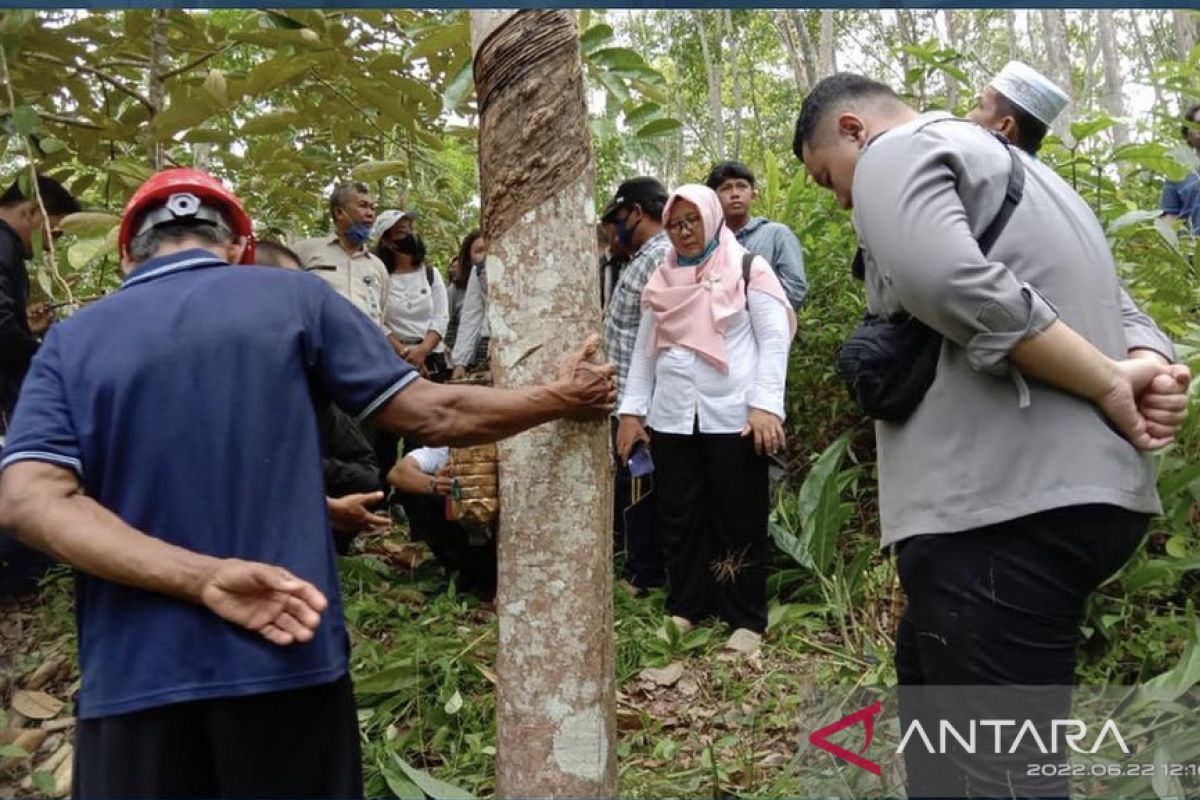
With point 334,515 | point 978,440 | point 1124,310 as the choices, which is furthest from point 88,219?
point 1124,310

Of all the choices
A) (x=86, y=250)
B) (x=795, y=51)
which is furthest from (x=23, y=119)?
(x=795, y=51)

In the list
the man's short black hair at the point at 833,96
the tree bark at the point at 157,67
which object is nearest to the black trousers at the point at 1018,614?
the man's short black hair at the point at 833,96

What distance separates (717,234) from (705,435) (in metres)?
0.82

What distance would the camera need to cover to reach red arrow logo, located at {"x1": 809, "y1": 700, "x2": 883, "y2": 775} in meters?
3.11

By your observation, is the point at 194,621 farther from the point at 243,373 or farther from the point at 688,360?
the point at 688,360

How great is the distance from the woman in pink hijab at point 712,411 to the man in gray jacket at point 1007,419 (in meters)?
1.96

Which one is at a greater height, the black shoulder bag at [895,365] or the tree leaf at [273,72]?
the tree leaf at [273,72]

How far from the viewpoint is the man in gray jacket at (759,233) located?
509 centimetres

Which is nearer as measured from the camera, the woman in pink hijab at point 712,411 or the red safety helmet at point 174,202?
the red safety helmet at point 174,202

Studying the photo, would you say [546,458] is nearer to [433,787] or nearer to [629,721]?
[433,787]

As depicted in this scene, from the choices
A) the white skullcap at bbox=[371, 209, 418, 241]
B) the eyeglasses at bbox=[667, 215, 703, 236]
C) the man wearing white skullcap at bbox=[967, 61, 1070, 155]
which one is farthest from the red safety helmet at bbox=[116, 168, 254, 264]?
the white skullcap at bbox=[371, 209, 418, 241]

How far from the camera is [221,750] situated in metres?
1.97

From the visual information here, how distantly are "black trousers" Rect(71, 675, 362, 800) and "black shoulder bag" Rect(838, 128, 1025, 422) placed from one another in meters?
1.24

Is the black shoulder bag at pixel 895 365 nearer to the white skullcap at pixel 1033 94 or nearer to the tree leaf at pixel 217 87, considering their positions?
the white skullcap at pixel 1033 94
